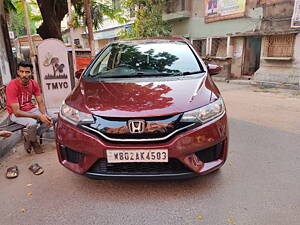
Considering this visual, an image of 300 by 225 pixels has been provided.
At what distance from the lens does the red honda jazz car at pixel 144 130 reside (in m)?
1.98

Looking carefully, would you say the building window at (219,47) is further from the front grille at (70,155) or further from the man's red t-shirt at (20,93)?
the front grille at (70,155)

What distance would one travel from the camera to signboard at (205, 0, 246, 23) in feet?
32.8

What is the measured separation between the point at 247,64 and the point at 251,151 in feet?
27.9

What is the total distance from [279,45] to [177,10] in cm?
607

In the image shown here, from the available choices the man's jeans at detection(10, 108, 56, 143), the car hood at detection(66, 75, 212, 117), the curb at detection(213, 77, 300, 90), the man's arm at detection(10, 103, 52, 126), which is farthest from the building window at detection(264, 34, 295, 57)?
the man's jeans at detection(10, 108, 56, 143)

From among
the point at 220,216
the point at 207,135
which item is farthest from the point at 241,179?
the point at 207,135

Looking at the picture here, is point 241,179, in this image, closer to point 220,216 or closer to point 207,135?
point 220,216

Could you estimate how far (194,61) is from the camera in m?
2.96

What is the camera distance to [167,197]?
2246 mm

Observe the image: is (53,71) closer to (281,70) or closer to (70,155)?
(70,155)

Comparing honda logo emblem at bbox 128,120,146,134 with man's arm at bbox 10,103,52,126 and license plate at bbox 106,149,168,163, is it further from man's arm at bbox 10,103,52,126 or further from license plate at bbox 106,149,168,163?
man's arm at bbox 10,103,52,126

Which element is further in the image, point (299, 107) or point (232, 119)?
point (299, 107)

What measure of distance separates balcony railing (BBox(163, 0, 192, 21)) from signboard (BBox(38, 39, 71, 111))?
9.56m

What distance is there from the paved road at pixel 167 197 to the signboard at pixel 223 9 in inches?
340
